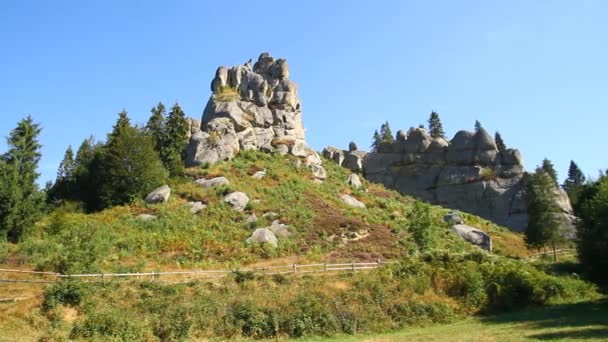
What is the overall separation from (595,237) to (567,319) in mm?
8239

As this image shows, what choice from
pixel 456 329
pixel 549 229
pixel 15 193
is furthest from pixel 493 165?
pixel 15 193

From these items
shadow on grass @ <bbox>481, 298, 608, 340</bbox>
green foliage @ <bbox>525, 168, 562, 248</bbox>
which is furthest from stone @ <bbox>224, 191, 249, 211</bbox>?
green foliage @ <bbox>525, 168, 562, 248</bbox>

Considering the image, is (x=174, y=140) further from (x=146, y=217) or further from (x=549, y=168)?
(x=549, y=168)

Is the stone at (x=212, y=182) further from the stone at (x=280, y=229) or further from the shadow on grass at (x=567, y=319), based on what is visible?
the shadow on grass at (x=567, y=319)

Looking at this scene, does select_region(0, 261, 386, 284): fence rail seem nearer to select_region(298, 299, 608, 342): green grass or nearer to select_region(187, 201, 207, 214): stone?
select_region(298, 299, 608, 342): green grass

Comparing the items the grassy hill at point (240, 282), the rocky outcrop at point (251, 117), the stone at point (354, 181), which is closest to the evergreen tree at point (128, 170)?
the grassy hill at point (240, 282)

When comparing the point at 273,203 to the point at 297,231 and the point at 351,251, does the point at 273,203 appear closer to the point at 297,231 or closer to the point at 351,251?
the point at 297,231

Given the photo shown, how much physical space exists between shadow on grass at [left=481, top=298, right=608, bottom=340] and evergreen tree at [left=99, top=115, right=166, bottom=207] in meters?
35.5

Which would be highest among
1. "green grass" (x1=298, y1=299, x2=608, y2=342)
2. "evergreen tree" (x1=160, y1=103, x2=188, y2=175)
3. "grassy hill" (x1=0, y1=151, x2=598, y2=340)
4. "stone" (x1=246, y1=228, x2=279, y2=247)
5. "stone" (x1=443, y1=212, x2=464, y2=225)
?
"evergreen tree" (x1=160, y1=103, x2=188, y2=175)

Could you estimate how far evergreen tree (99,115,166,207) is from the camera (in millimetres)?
49334

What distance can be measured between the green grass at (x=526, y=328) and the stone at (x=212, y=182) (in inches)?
1243

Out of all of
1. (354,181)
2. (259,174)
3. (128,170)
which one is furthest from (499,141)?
(128,170)

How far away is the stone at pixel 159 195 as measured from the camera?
48594 millimetres

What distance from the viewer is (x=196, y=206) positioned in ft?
159
